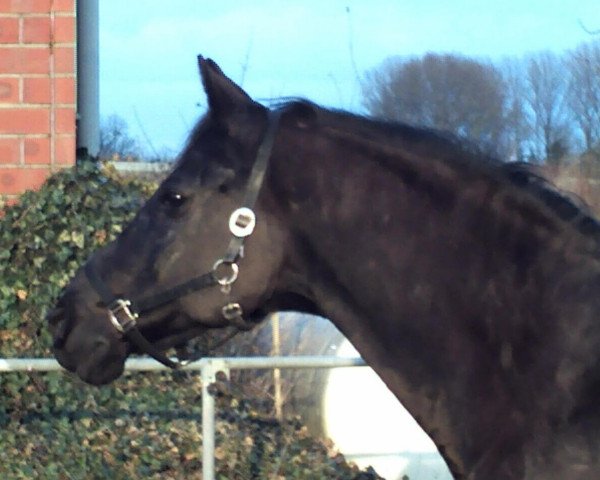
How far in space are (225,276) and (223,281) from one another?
14 millimetres

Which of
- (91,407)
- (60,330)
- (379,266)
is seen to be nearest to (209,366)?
(91,407)

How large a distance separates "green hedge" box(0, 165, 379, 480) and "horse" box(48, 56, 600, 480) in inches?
97.5

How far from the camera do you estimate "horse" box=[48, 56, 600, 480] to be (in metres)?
2.92

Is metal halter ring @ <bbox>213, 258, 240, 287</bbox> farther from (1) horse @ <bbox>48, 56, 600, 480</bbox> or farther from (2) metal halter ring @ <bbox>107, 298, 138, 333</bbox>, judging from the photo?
→ (2) metal halter ring @ <bbox>107, 298, 138, 333</bbox>

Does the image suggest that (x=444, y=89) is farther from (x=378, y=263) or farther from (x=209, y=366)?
(x=378, y=263)

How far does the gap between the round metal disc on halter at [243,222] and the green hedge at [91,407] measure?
2.61 meters

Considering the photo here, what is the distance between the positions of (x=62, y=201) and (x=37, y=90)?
68 cm

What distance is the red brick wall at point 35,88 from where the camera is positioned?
6414mm

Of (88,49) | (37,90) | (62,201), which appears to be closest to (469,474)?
(62,201)

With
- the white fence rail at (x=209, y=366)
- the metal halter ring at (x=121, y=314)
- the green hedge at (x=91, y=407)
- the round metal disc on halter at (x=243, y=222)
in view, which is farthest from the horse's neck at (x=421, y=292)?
the green hedge at (x=91, y=407)

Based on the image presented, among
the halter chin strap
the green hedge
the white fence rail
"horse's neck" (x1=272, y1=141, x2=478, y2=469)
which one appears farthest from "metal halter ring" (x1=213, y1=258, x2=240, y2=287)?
the green hedge

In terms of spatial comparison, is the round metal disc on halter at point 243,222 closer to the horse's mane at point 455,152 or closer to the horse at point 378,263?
the horse at point 378,263

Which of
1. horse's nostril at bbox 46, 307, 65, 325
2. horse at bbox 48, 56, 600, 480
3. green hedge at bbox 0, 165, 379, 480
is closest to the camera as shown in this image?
horse at bbox 48, 56, 600, 480

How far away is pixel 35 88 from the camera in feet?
21.2
